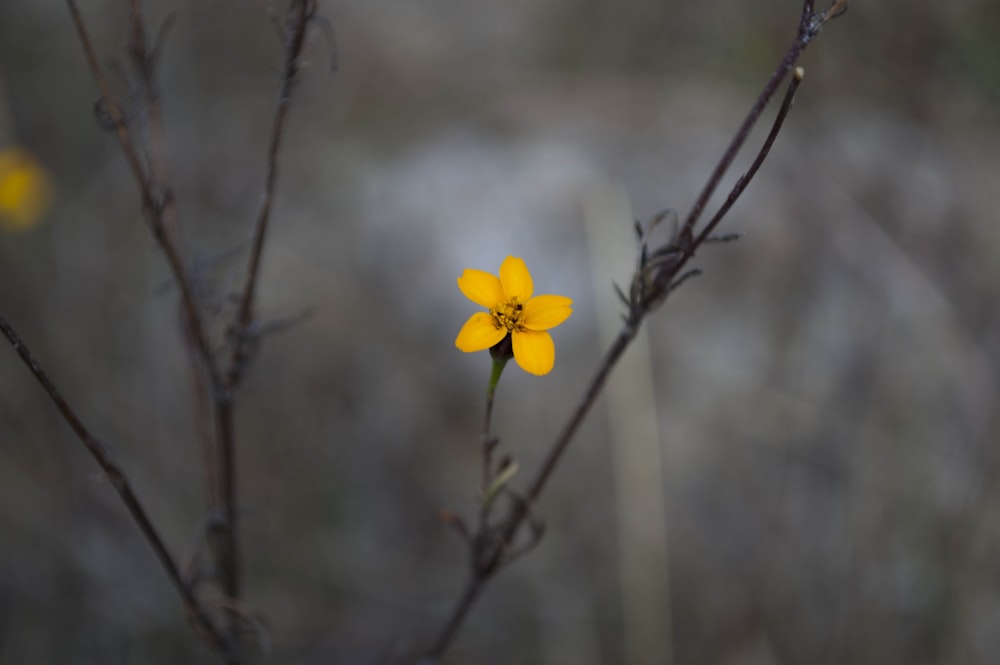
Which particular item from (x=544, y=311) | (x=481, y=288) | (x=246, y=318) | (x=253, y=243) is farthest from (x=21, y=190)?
(x=544, y=311)

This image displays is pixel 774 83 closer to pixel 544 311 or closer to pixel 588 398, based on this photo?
pixel 544 311

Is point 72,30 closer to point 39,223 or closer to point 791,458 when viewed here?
point 39,223

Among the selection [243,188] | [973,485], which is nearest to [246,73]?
[243,188]

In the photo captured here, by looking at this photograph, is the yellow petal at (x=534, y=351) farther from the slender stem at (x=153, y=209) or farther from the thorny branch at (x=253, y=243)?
the slender stem at (x=153, y=209)

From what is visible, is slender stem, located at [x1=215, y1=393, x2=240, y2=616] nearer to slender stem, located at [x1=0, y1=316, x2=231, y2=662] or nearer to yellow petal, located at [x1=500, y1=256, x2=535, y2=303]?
slender stem, located at [x1=0, y1=316, x2=231, y2=662]

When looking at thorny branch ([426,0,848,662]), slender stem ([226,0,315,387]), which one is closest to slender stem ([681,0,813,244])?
thorny branch ([426,0,848,662])

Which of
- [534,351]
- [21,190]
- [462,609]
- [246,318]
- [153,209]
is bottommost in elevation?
[462,609]
